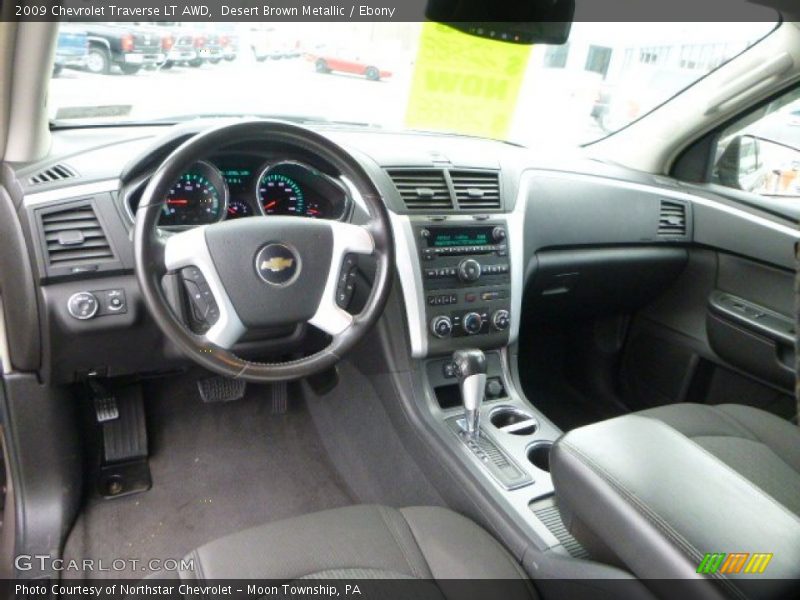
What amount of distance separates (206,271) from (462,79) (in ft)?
3.40

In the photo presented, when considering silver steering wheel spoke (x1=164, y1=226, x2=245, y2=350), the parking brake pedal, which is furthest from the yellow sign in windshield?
the parking brake pedal

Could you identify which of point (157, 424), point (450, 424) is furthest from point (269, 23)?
point (157, 424)

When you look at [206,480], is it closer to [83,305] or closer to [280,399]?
[280,399]

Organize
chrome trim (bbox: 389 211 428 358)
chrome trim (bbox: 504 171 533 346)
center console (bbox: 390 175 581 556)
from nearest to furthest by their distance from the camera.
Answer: center console (bbox: 390 175 581 556)
chrome trim (bbox: 389 211 428 358)
chrome trim (bbox: 504 171 533 346)

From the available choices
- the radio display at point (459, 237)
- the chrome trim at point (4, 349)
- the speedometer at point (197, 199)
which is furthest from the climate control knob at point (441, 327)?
the chrome trim at point (4, 349)

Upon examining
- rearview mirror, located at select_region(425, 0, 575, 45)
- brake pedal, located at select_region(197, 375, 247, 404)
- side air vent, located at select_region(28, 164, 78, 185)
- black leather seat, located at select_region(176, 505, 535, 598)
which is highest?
rearview mirror, located at select_region(425, 0, 575, 45)

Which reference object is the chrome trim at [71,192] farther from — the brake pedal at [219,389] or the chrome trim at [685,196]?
the chrome trim at [685,196]

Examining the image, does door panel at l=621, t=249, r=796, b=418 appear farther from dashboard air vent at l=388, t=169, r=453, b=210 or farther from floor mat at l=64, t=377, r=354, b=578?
floor mat at l=64, t=377, r=354, b=578

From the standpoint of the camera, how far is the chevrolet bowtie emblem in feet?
4.88

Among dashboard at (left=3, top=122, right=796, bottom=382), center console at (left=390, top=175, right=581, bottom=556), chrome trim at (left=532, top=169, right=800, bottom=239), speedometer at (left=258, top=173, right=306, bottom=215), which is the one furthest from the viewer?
chrome trim at (left=532, top=169, right=800, bottom=239)

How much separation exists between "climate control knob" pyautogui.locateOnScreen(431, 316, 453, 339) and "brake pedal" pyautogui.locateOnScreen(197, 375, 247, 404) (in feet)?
2.68

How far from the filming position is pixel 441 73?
1.98 meters

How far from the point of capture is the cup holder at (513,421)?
207 centimetres

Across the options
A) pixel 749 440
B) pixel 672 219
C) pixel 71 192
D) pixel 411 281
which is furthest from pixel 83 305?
pixel 672 219
